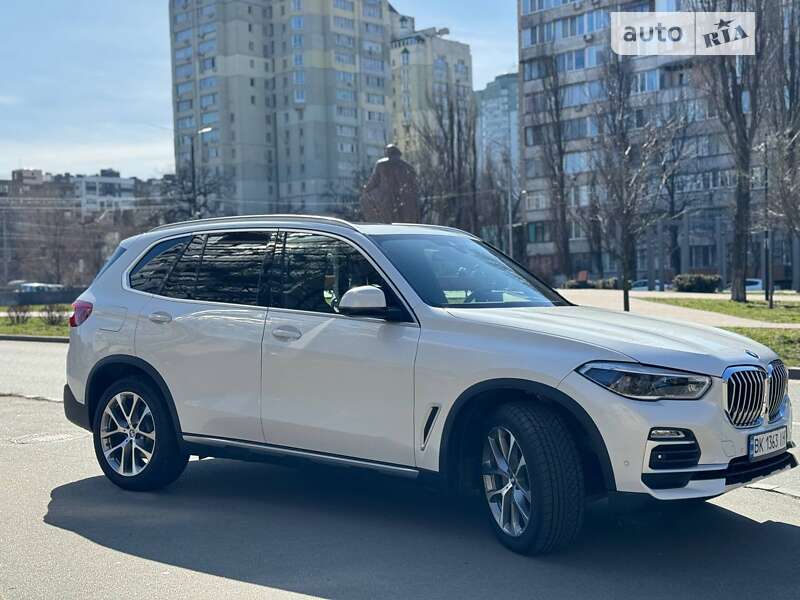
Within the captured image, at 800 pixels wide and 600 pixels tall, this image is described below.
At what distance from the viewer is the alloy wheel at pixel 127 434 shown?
22.7 feet

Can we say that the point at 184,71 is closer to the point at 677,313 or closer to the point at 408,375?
the point at 677,313

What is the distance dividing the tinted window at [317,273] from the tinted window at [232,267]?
0.18 m

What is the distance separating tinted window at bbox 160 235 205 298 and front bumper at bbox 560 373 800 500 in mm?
3007

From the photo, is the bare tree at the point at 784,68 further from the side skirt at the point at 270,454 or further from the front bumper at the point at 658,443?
the front bumper at the point at 658,443

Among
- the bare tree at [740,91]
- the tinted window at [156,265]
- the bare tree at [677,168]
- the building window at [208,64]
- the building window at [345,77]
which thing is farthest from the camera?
the building window at [345,77]

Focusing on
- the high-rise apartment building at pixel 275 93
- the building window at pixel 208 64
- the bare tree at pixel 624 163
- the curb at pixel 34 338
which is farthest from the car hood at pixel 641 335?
the building window at pixel 208 64

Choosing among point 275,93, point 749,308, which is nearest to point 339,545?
point 749,308

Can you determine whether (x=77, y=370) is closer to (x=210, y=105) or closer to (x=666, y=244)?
(x=666, y=244)

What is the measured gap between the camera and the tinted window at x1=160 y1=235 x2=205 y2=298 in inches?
273

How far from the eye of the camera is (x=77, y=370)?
7.37 m

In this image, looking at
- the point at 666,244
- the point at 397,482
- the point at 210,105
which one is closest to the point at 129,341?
the point at 397,482

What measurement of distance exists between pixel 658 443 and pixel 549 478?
21.6 inches

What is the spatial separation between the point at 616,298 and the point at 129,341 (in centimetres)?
2866

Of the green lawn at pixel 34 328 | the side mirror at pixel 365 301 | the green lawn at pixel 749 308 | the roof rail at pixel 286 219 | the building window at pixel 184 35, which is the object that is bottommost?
the green lawn at pixel 34 328
